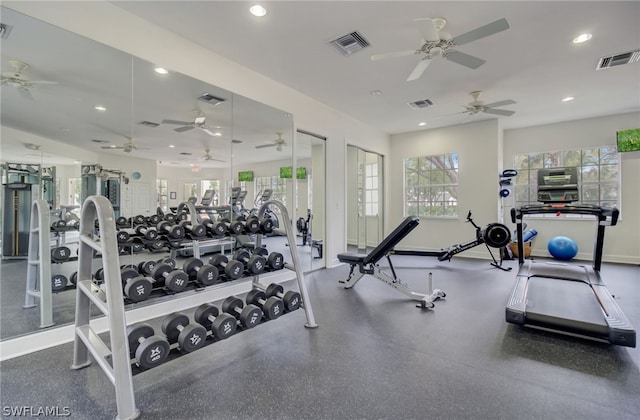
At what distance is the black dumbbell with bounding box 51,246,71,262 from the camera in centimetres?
277

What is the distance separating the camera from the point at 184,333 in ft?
6.32

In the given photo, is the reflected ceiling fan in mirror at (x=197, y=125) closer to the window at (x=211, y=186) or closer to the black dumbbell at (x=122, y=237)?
the window at (x=211, y=186)

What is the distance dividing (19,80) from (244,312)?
265 centimetres

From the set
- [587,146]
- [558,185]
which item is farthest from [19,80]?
[587,146]

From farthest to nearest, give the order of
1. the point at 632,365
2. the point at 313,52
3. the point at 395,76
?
the point at 395,76, the point at 313,52, the point at 632,365

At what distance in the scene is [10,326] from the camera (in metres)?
2.51

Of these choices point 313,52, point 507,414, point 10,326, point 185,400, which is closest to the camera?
point 507,414

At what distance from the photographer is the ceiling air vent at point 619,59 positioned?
3.62m

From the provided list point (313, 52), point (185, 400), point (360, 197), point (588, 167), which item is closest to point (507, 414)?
point (185, 400)

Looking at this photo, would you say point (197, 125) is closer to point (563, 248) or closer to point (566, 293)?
point (566, 293)

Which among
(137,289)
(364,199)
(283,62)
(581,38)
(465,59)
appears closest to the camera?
(137,289)

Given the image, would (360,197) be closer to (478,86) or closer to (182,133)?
(478,86)

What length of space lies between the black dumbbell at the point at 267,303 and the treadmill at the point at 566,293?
86.7 inches

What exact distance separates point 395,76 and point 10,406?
4987 millimetres
